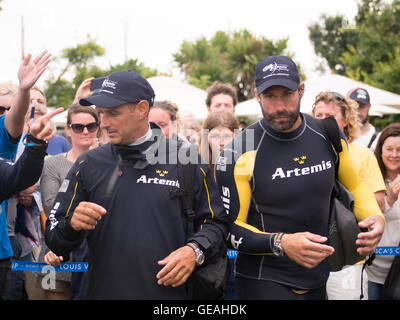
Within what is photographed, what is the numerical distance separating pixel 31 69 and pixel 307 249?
207 cm

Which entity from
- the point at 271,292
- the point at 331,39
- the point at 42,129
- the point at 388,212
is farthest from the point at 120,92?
the point at 331,39

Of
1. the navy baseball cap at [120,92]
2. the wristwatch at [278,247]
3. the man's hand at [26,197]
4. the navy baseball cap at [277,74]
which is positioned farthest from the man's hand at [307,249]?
the man's hand at [26,197]

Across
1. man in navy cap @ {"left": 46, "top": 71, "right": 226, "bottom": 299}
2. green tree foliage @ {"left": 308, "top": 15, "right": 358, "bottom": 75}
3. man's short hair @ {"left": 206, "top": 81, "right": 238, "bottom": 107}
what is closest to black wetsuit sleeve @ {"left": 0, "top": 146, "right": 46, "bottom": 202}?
man in navy cap @ {"left": 46, "top": 71, "right": 226, "bottom": 299}

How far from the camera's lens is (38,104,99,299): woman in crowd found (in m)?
4.20

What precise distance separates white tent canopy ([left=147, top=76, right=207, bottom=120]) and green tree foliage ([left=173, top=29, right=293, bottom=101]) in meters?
23.0

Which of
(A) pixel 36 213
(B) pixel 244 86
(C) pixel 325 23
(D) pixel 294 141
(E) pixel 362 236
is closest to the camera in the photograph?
(E) pixel 362 236

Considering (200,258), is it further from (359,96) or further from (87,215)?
(359,96)

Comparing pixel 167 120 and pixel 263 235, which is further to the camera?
pixel 167 120

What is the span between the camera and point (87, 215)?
2461 mm
